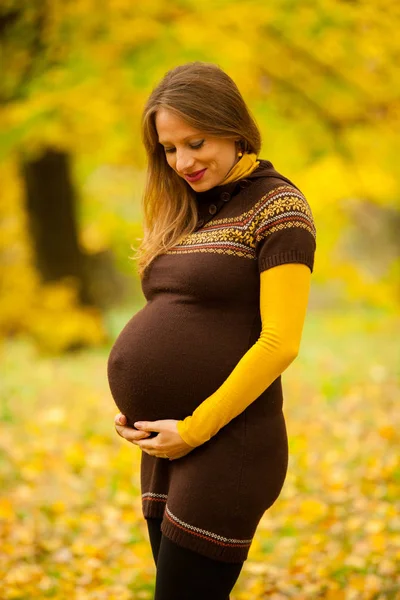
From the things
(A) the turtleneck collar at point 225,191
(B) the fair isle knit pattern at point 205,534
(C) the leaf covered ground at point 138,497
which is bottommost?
(C) the leaf covered ground at point 138,497

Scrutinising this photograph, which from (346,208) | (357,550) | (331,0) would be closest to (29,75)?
(331,0)

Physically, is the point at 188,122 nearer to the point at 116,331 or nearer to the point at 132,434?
the point at 132,434

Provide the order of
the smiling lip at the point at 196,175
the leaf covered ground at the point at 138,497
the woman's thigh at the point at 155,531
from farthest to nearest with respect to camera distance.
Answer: the leaf covered ground at the point at 138,497, the woman's thigh at the point at 155,531, the smiling lip at the point at 196,175

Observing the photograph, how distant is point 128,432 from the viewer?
196 centimetres

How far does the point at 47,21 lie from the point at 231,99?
3494 mm

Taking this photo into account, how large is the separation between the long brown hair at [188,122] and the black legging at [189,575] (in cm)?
80

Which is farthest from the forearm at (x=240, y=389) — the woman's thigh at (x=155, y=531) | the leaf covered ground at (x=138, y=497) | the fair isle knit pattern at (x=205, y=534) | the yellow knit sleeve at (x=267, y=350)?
the leaf covered ground at (x=138, y=497)

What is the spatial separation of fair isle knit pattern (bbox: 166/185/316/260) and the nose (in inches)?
6.6

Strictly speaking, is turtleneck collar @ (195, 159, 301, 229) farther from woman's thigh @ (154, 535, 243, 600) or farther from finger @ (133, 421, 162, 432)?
woman's thigh @ (154, 535, 243, 600)

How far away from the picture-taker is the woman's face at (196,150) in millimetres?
1851

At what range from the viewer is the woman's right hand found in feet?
6.25

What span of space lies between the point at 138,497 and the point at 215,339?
279 centimetres

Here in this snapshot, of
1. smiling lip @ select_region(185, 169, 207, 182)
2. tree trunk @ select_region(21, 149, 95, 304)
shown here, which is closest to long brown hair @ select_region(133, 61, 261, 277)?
smiling lip @ select_region(185, 169, 207, 182)

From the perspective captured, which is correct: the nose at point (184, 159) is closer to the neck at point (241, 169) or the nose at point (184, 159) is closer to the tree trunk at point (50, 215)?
the neck at point (241, 169)
